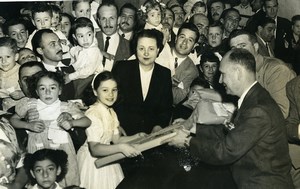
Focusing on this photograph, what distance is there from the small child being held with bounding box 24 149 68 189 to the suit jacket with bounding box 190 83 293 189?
0.61 metres

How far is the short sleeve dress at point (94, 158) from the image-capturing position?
1569 millimetres

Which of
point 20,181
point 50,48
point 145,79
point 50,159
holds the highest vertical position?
point 50,48

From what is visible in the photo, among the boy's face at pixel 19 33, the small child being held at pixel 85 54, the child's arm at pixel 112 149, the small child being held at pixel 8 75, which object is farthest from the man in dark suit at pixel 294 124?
the boy's face at pixel 19 33

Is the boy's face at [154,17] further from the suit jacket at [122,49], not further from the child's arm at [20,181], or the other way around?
the child's arm at [20,181]

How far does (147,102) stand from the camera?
184 cm

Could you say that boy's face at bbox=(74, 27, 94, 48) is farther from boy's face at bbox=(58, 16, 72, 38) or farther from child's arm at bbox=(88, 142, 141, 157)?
child's arm at bbox=(88, 142, 141, 157)

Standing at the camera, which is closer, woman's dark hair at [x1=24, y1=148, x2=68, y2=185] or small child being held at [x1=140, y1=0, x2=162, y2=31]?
woman's dark hair at [x1=24, y1=148, x2=68, y2=185]

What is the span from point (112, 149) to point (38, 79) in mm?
403

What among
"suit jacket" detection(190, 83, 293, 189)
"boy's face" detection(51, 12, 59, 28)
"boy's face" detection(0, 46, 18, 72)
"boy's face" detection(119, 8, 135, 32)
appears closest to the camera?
"suit jacket" detection(190, 83, 293, 189)

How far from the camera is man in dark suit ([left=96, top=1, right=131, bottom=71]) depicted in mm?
2084

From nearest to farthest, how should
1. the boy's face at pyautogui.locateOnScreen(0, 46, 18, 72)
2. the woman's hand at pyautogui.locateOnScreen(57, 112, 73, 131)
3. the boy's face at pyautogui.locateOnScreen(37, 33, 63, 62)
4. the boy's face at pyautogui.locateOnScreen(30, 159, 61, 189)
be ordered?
the boy's face at pyautogui.locateOnScreen(30, 159, 61, 189) → the woman's hand at pyautogui.locateOnScreen(57, 112, 73, 131) → the boy's face at pyautogui.locateOnScreen(0, 46, 18, 72) → the boy's face at pyautogui.locateOnScreen(37, 33, 63, 62)

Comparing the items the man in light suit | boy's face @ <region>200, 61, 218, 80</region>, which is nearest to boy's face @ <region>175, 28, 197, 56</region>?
the man in light suit

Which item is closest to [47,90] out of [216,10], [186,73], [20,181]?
[20,181]

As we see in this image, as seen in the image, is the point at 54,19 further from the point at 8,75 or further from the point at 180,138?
the point at 180,138
